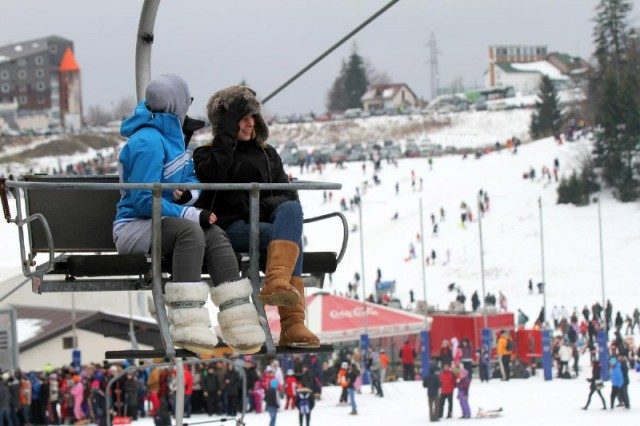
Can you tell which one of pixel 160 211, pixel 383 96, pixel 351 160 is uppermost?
pixel 383 96

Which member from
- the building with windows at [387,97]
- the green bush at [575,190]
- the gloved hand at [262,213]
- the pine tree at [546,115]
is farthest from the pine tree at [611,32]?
the gloved hand at [262,213]

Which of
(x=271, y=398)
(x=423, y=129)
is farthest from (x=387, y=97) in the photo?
(x=271, y=398)

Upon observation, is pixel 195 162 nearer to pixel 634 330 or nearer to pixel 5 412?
pixel 5 412

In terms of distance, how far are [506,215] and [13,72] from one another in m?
106

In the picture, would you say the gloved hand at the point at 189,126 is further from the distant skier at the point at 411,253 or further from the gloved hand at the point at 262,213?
the distant skier at the point at 411,253

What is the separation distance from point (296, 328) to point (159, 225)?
669 mm

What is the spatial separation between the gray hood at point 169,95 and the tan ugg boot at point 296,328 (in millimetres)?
692

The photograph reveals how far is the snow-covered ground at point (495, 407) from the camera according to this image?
26.8 meters

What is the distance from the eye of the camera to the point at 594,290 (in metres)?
61.7

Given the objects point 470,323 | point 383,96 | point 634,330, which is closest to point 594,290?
point 634,330

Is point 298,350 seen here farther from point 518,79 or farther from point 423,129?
point 518,79

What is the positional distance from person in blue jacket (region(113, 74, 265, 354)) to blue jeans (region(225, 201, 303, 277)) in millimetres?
165

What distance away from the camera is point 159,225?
16.5 feet

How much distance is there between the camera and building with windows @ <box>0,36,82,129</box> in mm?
170625
